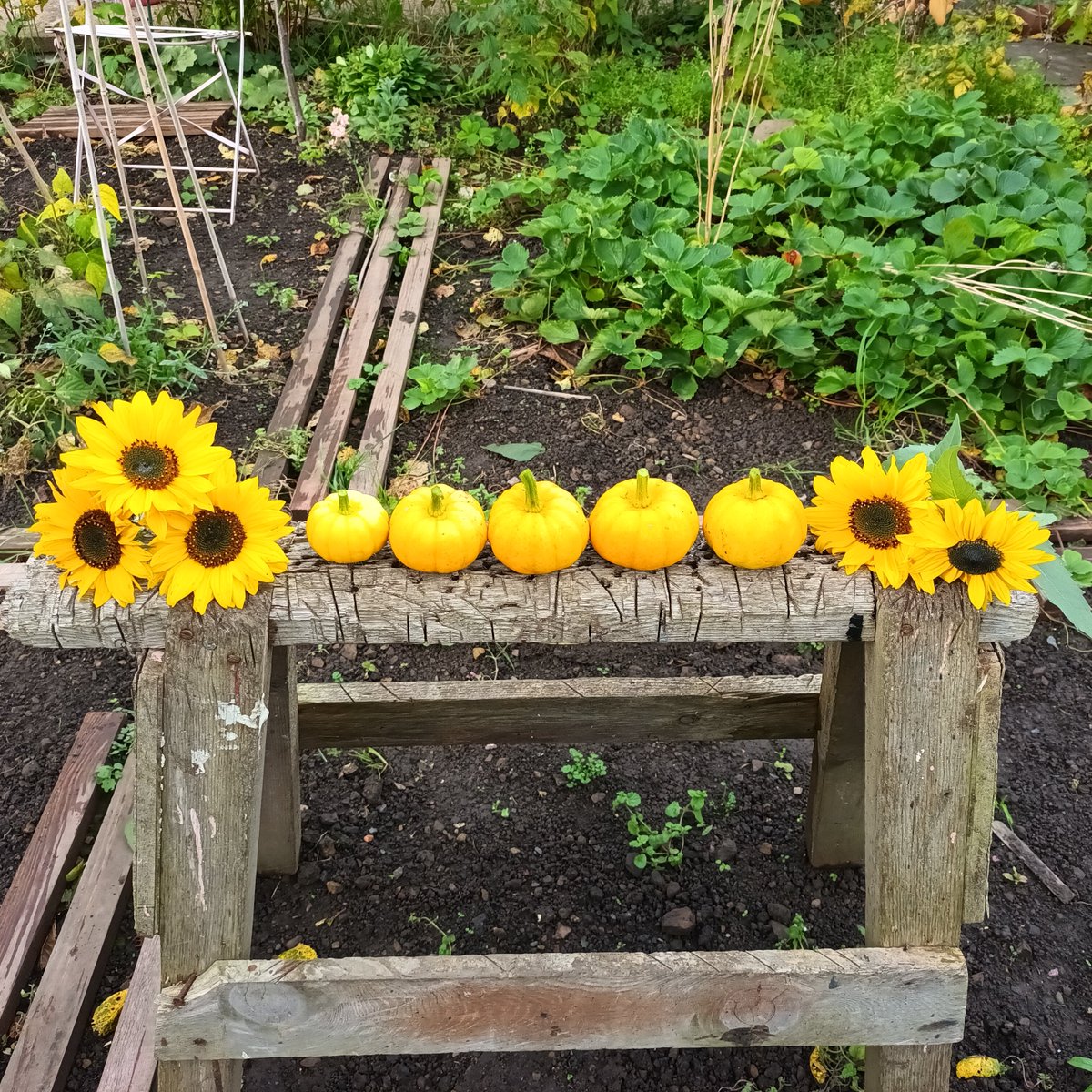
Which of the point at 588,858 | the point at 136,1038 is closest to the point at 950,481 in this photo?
the point at 588,858

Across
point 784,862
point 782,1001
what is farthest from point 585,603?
point 784,862

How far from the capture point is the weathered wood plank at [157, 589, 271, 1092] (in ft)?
A: 4.31

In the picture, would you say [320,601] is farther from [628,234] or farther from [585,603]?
[628,234]

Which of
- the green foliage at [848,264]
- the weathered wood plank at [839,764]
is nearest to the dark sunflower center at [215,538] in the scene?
the weathered wood plank at [839,764]

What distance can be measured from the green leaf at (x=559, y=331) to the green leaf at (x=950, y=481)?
2.45m

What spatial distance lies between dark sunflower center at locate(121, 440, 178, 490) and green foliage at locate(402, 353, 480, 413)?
227 cm

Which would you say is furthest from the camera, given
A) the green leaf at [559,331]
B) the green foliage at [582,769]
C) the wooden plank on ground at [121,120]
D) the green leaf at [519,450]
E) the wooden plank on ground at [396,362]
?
the wooden plank on ground at [121,120]

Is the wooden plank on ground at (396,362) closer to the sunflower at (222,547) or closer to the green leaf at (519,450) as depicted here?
the green leaf at (519,450)

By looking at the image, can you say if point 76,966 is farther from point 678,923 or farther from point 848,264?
point 848,264

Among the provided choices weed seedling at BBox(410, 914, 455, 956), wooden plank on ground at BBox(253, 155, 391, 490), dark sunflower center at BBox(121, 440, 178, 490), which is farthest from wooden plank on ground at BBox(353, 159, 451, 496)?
dark sunflower center at BBox(121, 440, 178, 490)

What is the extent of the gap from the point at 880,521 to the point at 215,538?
94 centimetres

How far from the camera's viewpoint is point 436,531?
130 cm

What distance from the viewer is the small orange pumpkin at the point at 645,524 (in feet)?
4.23

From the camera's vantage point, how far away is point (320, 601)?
1332 mm
